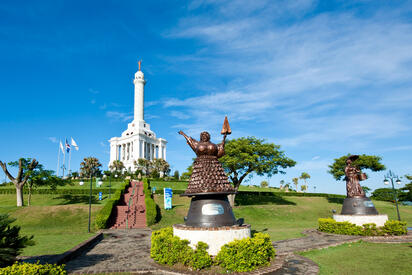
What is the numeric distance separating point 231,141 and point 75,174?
60182 mm

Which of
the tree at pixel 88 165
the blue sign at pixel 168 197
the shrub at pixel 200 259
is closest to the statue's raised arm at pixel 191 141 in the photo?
the shrub at pixel 200 259

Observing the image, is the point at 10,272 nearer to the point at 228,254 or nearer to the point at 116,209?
the point at 228,254

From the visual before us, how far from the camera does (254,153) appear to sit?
109ft

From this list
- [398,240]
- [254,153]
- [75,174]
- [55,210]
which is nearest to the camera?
[398,240]

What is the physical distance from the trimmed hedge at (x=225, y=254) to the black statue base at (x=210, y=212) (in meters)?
1.01

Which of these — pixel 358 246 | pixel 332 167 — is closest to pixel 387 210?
pixel 332 167

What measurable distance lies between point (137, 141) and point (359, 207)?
270 ft

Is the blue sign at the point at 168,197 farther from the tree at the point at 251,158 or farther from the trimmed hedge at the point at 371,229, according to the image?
the trimmed hedge at the point at 371,229

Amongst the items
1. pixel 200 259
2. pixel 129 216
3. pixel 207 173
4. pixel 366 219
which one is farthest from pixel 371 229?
pixel 129 216

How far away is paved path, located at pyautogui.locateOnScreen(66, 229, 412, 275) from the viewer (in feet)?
30.8

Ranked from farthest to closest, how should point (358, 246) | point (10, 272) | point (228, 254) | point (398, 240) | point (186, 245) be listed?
point (398, 240) → point (358, 246) → point (186, 245) → point (228, 254) → point (10, 272)

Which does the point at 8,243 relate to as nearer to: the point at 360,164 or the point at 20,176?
the point at 20,176

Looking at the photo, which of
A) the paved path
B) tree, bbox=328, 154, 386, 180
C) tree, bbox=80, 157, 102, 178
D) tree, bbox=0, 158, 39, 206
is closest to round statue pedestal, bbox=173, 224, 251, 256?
the paved path

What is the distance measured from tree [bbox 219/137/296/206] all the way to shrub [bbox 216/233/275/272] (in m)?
22.3
